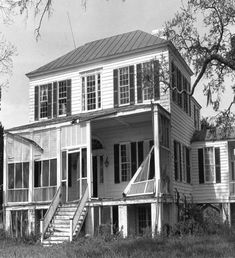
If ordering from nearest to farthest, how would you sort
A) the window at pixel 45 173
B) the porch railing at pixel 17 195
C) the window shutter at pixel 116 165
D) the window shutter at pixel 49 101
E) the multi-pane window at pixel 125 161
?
the window at pixel 45 173 → the porch railing at pixel 17 195 → the multi-pane window at pixel 125 161 → the window shutter at pixel 116 165 → the window shutter at pixel 49 101

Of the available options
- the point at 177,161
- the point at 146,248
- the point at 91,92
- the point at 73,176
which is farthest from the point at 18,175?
the point at 146,248

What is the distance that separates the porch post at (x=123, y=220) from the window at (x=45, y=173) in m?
3.91

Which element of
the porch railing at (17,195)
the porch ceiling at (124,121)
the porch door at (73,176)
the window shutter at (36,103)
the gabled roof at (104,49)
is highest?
the gabled roof at (104,49)

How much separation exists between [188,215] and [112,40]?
1127cm

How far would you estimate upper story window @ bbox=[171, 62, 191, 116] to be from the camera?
2523 centimetres

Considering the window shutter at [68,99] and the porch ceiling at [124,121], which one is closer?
the porch ceiling at [124,121]

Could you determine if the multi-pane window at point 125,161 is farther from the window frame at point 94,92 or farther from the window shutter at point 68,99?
the window shutter at point 68,99

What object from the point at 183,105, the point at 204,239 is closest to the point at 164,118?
the point at 183,105

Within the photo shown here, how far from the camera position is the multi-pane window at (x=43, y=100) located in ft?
91.0

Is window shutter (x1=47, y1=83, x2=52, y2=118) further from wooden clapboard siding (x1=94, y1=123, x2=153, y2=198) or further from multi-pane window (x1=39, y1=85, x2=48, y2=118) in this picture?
wooden clapboard siding (x1=94, y1=123, x2=153, y2=198)

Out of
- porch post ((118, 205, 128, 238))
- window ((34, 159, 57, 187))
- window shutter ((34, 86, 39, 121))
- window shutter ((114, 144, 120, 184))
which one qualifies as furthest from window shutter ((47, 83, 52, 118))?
porch post ((118, 205, 128, 238))

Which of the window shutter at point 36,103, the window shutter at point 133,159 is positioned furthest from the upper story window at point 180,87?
the window shutter at point 36,103

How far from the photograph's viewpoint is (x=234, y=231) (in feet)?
67.7

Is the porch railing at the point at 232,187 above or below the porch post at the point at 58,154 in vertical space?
below
